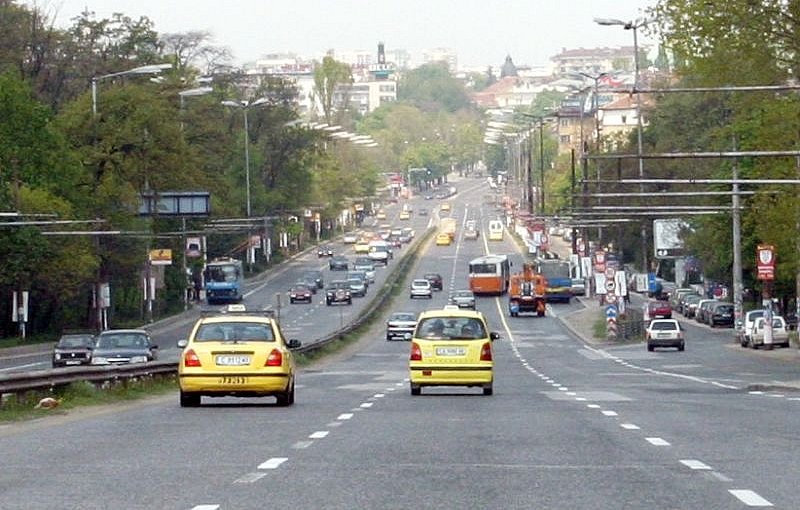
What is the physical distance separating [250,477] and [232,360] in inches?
517

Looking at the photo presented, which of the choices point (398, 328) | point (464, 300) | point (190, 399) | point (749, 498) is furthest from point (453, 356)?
point (464, 300)

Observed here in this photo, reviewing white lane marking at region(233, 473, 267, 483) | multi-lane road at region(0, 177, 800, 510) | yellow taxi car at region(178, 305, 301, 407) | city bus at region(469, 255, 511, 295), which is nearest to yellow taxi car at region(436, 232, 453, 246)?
city bus at region(469, 255, 511, 295)

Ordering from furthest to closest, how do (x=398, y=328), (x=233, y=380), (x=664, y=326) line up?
(x=398, y=328)
(x=664, y=326)
(x=233, y=380)

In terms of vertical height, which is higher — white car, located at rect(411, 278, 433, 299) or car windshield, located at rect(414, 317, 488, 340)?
car windshield, located at rect(414, 317, 488, 340)

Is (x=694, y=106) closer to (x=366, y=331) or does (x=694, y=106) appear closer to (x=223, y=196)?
(x=223, y=196)

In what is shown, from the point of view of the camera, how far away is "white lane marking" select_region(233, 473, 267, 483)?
678 inches

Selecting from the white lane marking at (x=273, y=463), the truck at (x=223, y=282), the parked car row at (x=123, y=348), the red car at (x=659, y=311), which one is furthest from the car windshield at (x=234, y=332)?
the truck at (x=223, y=282)

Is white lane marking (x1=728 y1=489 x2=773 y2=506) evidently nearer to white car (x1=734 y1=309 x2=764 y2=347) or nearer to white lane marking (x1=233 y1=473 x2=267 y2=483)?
white lane marking (x1=233 y1=473 x2=267 y2=483)

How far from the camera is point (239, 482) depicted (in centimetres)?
1711

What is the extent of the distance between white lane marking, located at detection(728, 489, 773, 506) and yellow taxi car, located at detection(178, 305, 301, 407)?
50.5ft

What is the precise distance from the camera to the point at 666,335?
7925cm

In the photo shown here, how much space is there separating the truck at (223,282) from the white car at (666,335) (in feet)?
161

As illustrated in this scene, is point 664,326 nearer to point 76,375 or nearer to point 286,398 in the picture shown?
point 76,375

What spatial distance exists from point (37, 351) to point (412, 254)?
302ft
